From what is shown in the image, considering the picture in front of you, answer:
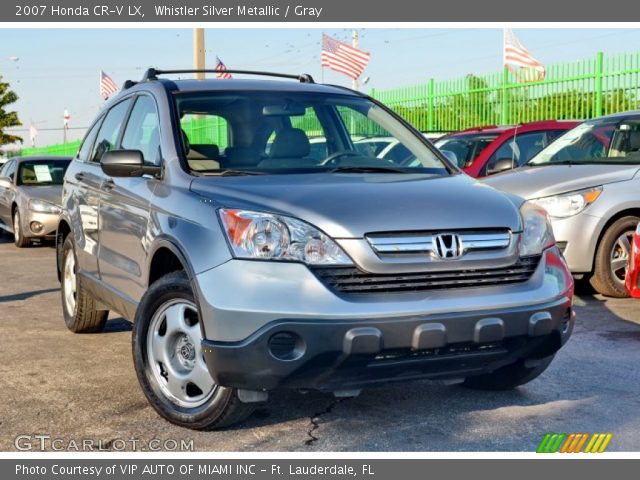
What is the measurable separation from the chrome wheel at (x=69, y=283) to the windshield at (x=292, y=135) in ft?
5.49

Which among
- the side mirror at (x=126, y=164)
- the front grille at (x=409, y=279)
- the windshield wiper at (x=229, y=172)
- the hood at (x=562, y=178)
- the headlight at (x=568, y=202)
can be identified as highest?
the side mirror at (x=126, y=164)

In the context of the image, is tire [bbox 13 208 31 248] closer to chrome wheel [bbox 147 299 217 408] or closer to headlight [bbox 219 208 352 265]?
chrome wheel [bbox 147 299 217 408]

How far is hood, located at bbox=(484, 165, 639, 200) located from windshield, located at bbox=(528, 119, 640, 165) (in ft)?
0.85

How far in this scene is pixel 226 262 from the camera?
4.07 m

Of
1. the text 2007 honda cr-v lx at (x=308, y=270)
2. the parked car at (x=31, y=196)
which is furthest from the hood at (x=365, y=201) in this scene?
the parked car at (x=31, y=196)

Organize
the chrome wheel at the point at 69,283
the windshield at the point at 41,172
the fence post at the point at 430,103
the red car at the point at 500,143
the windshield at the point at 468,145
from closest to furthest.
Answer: the chrome wheel at the point at 69,283, the red car at the point at 500,143, the windshield at the point at 468,145, the windshield at the point at 41,172, the fence post at the point at 430,103

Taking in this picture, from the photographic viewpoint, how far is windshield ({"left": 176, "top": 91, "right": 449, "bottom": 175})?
5.07 meters

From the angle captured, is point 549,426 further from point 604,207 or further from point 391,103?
point 391,103

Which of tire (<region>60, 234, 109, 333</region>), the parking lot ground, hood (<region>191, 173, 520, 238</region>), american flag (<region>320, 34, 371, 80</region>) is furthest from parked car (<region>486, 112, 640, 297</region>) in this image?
american flag (<region>320, 34, 371, 80</region>)

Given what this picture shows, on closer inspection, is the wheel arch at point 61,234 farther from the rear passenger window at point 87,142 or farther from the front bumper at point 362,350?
the front bumper at point 362,350

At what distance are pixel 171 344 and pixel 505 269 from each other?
1.59 meters

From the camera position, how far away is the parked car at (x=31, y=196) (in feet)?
46.9

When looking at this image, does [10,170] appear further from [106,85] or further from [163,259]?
[106,85]
